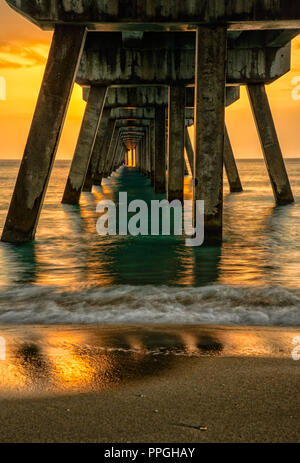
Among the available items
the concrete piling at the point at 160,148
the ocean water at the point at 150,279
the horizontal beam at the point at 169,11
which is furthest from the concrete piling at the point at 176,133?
the horizontal beam at the point at 169,11

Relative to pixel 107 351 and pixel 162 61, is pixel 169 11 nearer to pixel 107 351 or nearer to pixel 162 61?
pixel 162 61

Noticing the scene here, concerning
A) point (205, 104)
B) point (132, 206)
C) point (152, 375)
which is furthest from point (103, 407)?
point (132, 206)

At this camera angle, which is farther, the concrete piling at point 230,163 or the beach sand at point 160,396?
the concrete piling at point 230,163

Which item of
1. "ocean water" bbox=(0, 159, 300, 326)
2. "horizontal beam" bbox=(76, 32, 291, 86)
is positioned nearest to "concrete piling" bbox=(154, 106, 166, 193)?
"horizontal beam" bbox=(76, 32, 291, 86)

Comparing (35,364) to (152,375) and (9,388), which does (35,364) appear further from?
(152,375)

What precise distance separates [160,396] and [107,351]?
2.91ft

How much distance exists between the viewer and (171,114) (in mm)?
14922

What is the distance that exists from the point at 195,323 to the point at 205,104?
181 inches
